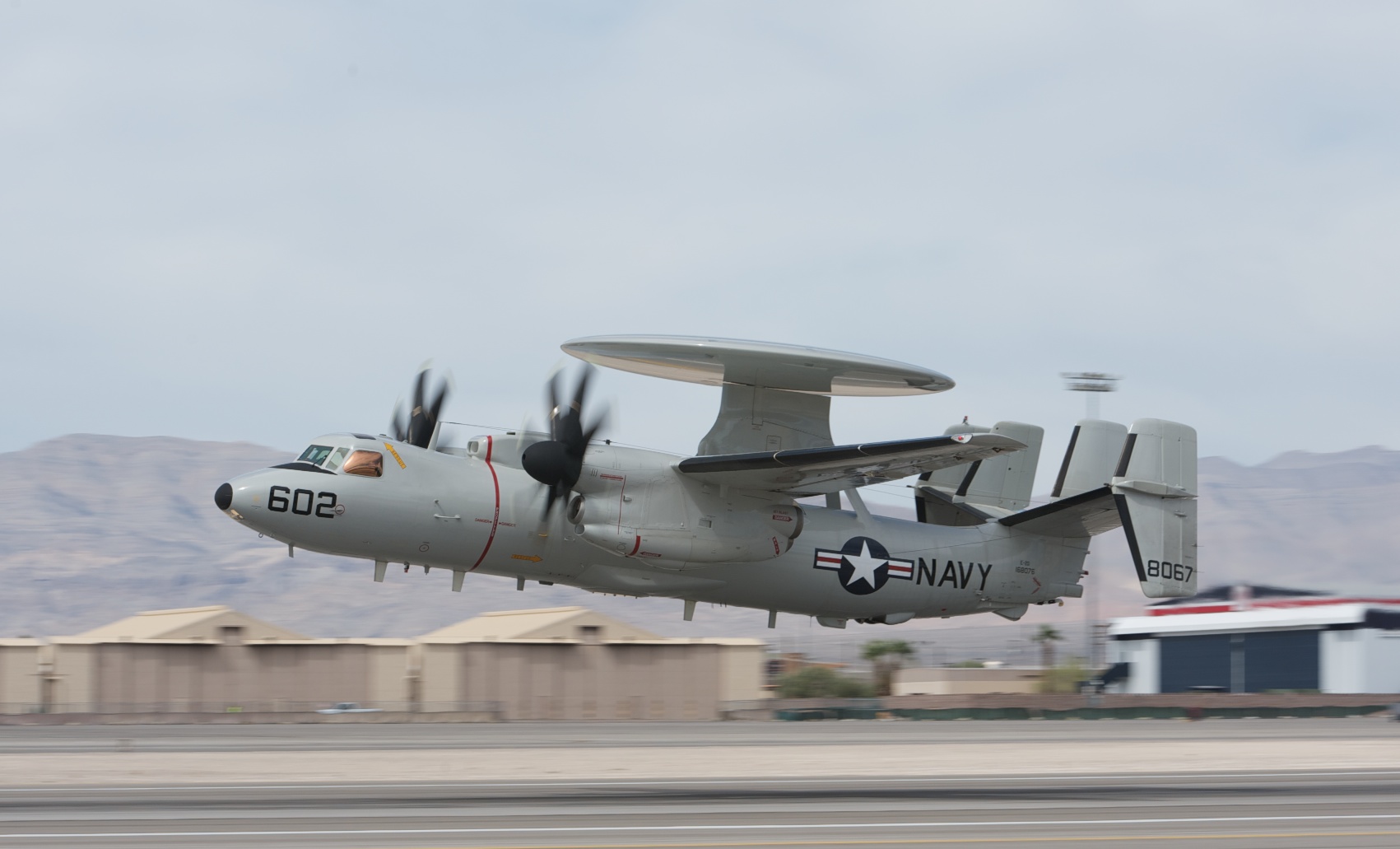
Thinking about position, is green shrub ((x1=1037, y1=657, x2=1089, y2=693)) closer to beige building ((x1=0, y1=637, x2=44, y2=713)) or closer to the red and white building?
the red and white building

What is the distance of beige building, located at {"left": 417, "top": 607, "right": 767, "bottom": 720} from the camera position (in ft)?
159

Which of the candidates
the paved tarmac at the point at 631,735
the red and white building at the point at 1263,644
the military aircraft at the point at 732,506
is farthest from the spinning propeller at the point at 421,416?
the red and white building at the point at 1263,644

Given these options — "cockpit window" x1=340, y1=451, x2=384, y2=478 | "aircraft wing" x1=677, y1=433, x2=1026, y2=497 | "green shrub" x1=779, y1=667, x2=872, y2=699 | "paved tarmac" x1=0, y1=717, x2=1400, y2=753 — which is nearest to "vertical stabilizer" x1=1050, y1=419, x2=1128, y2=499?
"aircraft wing" x1=677, y1=433, x2=1026, y2=497

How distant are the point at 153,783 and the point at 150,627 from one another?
3373 centimetres

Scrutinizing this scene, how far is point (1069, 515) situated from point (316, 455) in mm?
14508

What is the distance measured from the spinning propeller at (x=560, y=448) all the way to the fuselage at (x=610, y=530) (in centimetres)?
26

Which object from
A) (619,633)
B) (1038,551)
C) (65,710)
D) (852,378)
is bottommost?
(65,710)

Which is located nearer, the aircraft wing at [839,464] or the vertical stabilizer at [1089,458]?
the aircraft wing at [839,464]

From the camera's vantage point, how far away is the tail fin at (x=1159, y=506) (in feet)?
86.1

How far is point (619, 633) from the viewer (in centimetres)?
5097

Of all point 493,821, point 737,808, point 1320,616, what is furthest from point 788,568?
point 1320,616

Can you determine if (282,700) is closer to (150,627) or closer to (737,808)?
(150,627)

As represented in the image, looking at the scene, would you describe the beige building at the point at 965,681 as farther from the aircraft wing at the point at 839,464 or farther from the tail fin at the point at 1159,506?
the aircraft wing at the point at 839,464

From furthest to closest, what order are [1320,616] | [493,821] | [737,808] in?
1. [1320,616]
2. [737,808]
3. [493,821]
